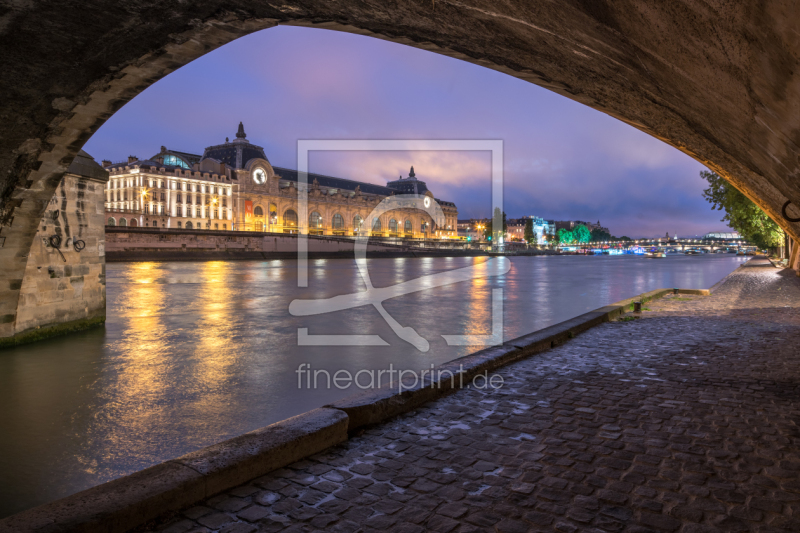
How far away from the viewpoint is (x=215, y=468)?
296cm

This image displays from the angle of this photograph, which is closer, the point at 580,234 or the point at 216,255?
the point at 216,255

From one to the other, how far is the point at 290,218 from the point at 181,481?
292 feet

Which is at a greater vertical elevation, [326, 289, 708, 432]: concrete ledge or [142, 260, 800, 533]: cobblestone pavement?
[326, 289, 708, 432]: concrete ledge

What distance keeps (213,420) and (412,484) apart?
2.78 m

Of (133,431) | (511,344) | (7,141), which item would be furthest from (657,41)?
(7,141)

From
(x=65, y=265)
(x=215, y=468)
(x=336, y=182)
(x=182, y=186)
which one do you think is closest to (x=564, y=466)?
(x=215, y=468)

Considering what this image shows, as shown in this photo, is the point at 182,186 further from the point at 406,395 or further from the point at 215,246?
the point at 406,395

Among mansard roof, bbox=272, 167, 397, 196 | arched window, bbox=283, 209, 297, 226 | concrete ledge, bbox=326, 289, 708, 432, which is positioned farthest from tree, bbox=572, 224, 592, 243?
concrete ledge, bbox=326, 289, 708, 432

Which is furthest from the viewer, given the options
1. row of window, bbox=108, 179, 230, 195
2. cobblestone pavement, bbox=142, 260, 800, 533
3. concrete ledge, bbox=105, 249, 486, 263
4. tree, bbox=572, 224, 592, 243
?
tree, bbox=572, 224, 592, 243

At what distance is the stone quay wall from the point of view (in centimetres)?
859

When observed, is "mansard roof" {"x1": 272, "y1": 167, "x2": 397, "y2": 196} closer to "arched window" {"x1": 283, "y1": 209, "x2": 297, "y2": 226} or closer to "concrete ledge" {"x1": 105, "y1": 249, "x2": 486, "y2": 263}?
"arched window" {"x1": 283, "y1": 209, "x2": 297, "y2": 226}

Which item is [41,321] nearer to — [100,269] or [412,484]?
[100,269]

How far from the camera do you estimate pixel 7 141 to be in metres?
5.14

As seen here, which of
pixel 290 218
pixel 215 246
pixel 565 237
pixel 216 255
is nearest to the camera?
pixel 216 255
